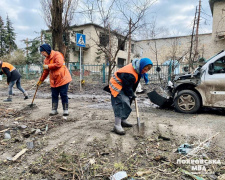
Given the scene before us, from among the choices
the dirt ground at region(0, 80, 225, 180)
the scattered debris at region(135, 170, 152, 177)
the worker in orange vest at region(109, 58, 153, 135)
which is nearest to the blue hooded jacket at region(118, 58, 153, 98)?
the worker in orange vest at region(109, 58, 153, 135)

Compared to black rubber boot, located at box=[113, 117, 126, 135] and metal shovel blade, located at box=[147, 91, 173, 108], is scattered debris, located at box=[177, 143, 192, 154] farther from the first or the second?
Answer: metal shovel blade, located at box=[147, 91, 173, 108]

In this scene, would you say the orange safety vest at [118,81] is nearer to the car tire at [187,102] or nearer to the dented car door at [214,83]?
the car tire at [187,102]

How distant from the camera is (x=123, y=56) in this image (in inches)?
1142

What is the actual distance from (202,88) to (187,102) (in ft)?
1.79

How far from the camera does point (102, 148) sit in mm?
2807

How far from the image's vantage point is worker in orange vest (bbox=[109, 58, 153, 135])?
3.19 m

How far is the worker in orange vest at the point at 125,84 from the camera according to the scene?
126 inches

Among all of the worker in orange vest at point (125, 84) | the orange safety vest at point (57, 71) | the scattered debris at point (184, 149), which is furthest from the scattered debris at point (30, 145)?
the scattered debris at point (184, 149)

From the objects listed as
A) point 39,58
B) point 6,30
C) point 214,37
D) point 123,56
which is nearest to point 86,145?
point 214,37

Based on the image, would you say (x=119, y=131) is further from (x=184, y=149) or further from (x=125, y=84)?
(x=184, y=149)

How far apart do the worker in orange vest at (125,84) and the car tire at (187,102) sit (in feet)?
7.16

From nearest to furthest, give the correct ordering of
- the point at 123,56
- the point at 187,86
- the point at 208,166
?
the point at 208,166 < the point at 187,86 < the point at 123,56

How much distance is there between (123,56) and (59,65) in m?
25.4

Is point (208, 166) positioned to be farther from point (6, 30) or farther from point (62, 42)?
point (6, 30)
